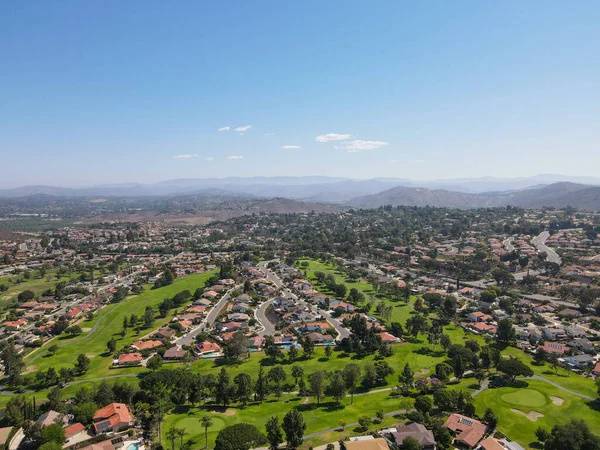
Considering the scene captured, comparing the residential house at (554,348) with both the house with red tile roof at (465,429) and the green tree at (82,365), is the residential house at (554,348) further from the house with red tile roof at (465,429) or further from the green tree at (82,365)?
the green tree at (82,365)

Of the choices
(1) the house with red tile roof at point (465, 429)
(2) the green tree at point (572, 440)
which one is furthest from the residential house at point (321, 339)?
(2) the green tree at point (572, 440)

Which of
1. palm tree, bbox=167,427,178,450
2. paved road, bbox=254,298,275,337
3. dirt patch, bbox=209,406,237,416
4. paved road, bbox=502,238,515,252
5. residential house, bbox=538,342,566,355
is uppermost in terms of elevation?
palm tree, bbox=167,427,178,450

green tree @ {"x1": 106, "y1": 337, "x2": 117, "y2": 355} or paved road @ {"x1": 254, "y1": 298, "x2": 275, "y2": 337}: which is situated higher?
green tree @ {"x1": 106, "y1": 337, "x2": 117, "y2": 355}

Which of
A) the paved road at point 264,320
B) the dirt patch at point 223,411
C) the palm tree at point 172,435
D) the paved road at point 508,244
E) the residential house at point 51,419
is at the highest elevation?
the palm tree at point 172,435

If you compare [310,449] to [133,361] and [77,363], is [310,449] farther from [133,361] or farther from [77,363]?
[77,363]

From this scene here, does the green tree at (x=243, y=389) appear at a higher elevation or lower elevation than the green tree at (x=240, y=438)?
lower

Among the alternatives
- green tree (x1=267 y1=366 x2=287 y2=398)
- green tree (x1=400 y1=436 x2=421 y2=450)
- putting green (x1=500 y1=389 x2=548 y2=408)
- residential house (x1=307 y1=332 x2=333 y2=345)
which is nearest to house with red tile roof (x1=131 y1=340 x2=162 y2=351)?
green tree (x1=267 y1=366 x2=287 y2=398)

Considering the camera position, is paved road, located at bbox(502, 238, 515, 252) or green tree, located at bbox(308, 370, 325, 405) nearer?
green tree, located at bbox(308, 370, 325, 405)

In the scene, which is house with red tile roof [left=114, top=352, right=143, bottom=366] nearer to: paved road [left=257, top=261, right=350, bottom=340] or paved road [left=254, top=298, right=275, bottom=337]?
paved road [left=254, top=298, right=275, bottom=337]
